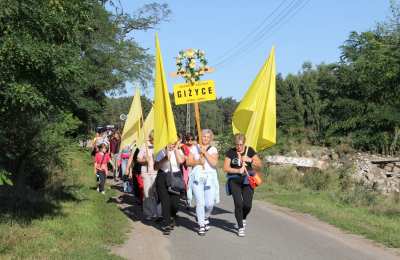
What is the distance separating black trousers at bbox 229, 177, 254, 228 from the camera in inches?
365

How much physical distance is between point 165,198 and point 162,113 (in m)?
1.58

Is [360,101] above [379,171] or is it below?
above

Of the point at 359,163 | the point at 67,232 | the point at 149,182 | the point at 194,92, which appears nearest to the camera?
the point at 67,232

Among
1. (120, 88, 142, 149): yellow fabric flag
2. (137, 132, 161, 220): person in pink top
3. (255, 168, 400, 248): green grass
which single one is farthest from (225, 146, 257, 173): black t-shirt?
(120, 88, 142, 149): yellow fabric flag

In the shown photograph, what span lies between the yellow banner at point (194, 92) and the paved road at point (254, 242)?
2.50 m

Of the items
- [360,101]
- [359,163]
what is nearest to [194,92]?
[359,163]

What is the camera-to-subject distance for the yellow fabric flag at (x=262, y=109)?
951 cm

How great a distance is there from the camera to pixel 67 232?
8.70m

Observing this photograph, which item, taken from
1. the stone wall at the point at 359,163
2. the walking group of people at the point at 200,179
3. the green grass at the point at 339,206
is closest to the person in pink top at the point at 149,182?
the walking group of people at the point at 200,179

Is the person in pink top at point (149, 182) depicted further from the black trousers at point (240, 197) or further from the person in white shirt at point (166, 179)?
the black trousers at point (240, 197)

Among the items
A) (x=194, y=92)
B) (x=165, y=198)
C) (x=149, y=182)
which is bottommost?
(x=165, y=198)

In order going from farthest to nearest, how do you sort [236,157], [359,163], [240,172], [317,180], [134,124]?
[359,163] < [317,180] < [134,124] < [236,157] < [240,172]

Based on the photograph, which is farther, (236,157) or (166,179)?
(166,179)

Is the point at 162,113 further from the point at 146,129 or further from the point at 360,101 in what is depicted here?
the point at 360,101
